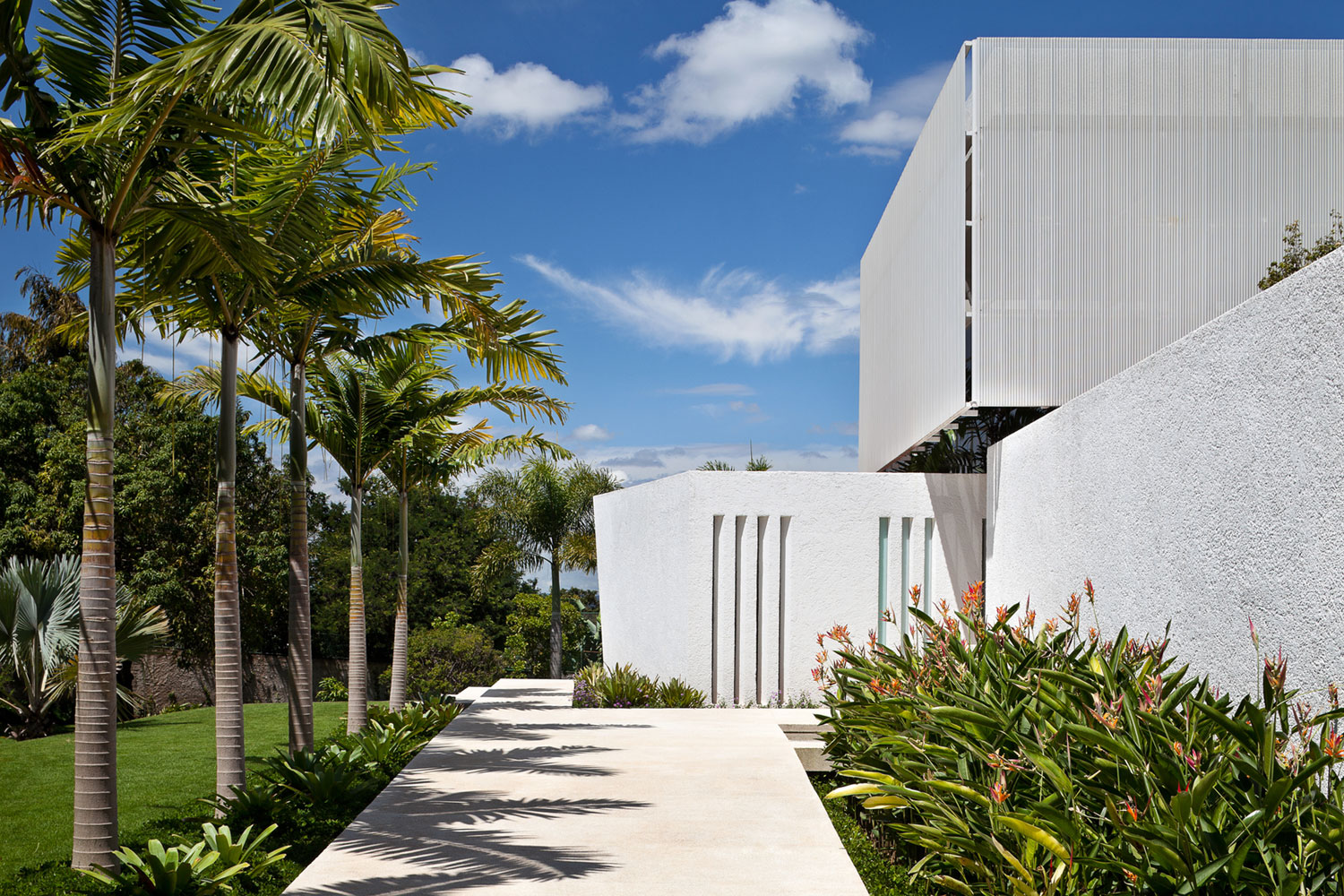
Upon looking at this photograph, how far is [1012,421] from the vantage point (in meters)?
11.7

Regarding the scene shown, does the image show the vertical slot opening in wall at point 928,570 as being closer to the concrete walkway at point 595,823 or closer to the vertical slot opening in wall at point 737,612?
the vertical slot opening in wall at point 737,612

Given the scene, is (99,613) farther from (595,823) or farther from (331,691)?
(331,691)

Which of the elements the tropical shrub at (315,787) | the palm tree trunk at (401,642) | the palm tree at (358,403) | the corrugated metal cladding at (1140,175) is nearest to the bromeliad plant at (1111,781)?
the tropical shrub at (315,787)

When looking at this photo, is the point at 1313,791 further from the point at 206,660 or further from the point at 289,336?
the point at 206,660

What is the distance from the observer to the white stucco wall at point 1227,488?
4523 mm

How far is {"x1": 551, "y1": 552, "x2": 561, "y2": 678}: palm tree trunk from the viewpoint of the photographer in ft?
78.4

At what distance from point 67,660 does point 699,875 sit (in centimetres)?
1501

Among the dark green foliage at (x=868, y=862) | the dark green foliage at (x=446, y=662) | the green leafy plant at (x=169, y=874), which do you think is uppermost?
the green leafy plant at (x=169, y=874)

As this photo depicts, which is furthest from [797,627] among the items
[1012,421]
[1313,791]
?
[1313,791]

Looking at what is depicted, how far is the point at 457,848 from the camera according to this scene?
498 cm

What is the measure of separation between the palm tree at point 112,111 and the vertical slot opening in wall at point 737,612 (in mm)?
6396

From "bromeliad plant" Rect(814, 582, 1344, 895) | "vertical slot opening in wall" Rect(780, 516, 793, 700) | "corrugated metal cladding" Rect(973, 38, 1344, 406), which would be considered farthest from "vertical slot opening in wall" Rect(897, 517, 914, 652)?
"bromeliad plant" Rect(814, 582, 1344, 895)

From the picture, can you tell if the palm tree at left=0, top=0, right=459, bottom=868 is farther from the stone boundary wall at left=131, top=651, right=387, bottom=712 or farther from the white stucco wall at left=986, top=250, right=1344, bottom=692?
the stone boundary wall at left=131, top=651, right=387, bottom=712

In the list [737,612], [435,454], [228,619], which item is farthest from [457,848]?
[435,454]
